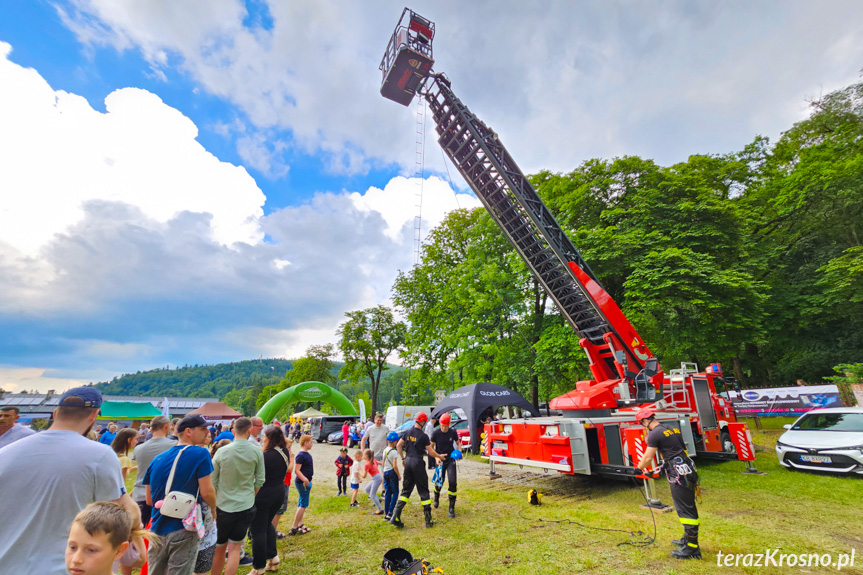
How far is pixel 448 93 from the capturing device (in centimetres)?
995

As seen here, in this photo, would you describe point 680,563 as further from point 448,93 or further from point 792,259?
point 792,259

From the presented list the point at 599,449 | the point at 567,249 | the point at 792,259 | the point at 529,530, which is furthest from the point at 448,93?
the point at 792,259

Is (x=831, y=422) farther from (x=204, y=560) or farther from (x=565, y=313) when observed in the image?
(x=204, y=560)

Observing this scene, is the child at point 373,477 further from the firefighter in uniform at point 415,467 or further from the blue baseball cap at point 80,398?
the blue baseball cap at point 80,398

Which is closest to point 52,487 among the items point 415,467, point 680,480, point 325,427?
point 415,467

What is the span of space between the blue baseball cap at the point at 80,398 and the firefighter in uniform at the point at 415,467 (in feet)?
14.7

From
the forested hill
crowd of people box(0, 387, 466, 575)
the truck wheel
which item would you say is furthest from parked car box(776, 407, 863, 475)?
the forested hill

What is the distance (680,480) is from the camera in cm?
470

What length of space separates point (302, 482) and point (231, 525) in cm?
211

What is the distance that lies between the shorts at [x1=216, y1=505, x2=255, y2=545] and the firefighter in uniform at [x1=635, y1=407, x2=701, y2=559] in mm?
4753

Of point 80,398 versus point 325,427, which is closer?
point 80,398

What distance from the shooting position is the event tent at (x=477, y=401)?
14.2m

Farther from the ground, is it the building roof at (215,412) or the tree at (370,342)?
the tree at (370,342)

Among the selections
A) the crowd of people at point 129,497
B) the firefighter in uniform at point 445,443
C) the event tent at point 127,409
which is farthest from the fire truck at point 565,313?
the event tent at point 127,409
